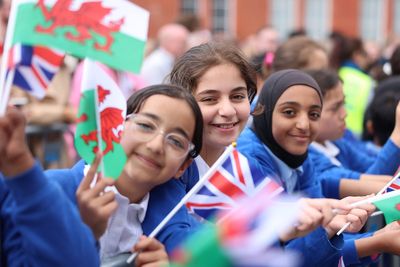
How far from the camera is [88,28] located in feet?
6.89

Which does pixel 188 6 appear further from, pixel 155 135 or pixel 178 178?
pixel 155 135

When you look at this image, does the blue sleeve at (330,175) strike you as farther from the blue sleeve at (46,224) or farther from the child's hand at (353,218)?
the blue sleeve at (46,224)

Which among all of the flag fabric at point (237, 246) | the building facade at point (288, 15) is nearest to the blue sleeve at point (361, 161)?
the flag fabric at point (237, 246)

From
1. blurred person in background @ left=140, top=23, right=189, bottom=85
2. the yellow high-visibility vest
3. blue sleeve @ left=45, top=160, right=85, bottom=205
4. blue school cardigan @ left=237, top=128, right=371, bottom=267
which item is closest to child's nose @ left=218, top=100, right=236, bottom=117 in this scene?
blue school cardigan @ left=237, top=128, right=371, bottom=267

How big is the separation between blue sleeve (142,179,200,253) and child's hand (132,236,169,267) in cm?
12

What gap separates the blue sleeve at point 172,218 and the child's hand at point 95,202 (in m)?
0.33

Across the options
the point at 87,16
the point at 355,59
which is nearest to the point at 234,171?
the point at 87,16

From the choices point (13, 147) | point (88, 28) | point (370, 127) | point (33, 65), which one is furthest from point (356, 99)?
point (13, 147)

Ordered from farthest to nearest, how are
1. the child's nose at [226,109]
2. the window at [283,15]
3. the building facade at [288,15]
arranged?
1. the window at [283,15]
2. the building facade at [288,15]
3. the child's nose at [226,109]

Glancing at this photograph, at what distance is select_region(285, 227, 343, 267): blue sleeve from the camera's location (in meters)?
2.75

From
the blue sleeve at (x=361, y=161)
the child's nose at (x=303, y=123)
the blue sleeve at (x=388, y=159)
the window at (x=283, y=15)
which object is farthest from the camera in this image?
the window at (x=283, y=15)

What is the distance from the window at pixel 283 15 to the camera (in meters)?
34.8

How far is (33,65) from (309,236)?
1.18 meters

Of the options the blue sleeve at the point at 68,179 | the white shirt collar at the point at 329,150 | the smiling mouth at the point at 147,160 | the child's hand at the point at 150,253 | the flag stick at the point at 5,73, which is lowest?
the white shirt collar at the point at 329,150
